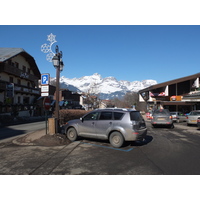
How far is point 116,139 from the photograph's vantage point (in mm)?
6980

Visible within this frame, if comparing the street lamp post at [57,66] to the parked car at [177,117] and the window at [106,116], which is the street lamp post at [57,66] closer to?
the window at [106,116]

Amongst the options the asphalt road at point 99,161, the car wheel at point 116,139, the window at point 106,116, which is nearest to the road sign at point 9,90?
the asphalt road at point 99,161

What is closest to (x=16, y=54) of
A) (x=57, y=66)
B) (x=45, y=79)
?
(x=57, y=66)

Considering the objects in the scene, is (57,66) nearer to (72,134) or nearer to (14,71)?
(72,134)

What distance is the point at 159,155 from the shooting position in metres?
5.88

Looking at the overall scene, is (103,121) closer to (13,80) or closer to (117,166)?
(117,166)

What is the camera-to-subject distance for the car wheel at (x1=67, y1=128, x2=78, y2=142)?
26.7 ft

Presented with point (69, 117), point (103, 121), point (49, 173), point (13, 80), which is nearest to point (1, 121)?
point (69, 117)

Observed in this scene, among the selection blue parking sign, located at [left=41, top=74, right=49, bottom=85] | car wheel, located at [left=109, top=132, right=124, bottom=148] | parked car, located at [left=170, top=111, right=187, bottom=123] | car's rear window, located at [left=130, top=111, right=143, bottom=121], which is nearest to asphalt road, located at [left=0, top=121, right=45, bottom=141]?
blue parking sign, located at [left=41, top=74, right=49, bottom=85]

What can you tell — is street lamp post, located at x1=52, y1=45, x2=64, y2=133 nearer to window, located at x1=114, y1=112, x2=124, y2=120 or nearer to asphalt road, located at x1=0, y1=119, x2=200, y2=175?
asphalt road, located at x1=0, y1=119, x2=200, y2=175

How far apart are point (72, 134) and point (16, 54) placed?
86.8 ft

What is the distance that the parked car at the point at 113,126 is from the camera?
6754 millimetres

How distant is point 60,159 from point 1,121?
17355 millimetres

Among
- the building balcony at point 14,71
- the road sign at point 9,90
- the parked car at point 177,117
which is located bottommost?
the parked car at point 177,117
